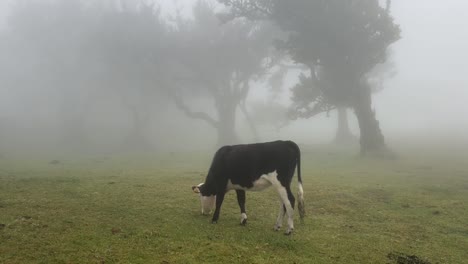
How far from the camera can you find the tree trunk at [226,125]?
4725cm

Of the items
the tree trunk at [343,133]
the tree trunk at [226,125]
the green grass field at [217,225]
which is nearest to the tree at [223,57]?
the tree trunk at [226,125]

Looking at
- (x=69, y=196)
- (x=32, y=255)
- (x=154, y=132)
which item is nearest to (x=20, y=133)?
(x=154, y=132)

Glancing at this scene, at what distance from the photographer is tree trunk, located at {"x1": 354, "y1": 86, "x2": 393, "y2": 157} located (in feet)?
99.0

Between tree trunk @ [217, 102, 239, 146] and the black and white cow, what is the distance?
1407 inches

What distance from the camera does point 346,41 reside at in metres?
30.0

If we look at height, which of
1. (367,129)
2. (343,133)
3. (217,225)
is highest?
(343,133)

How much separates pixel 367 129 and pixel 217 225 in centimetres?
2267

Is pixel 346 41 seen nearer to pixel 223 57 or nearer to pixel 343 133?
pixel 343 133

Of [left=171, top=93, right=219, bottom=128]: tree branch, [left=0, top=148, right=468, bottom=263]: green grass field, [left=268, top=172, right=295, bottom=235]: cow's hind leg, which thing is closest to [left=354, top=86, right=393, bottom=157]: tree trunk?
[left=0, top=148, right=468, bottom=263]: green grass field

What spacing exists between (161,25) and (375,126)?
30.1 m

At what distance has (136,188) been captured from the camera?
15156mm

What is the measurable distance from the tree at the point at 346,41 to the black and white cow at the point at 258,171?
71.5 ft

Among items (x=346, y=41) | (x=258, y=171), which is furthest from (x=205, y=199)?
(x=346, y=41)

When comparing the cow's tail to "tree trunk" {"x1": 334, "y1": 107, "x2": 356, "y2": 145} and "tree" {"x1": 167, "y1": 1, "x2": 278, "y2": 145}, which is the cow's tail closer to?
"tree" {"x1": 167, "y1": 1, "x2": 278, "y2": 145}
